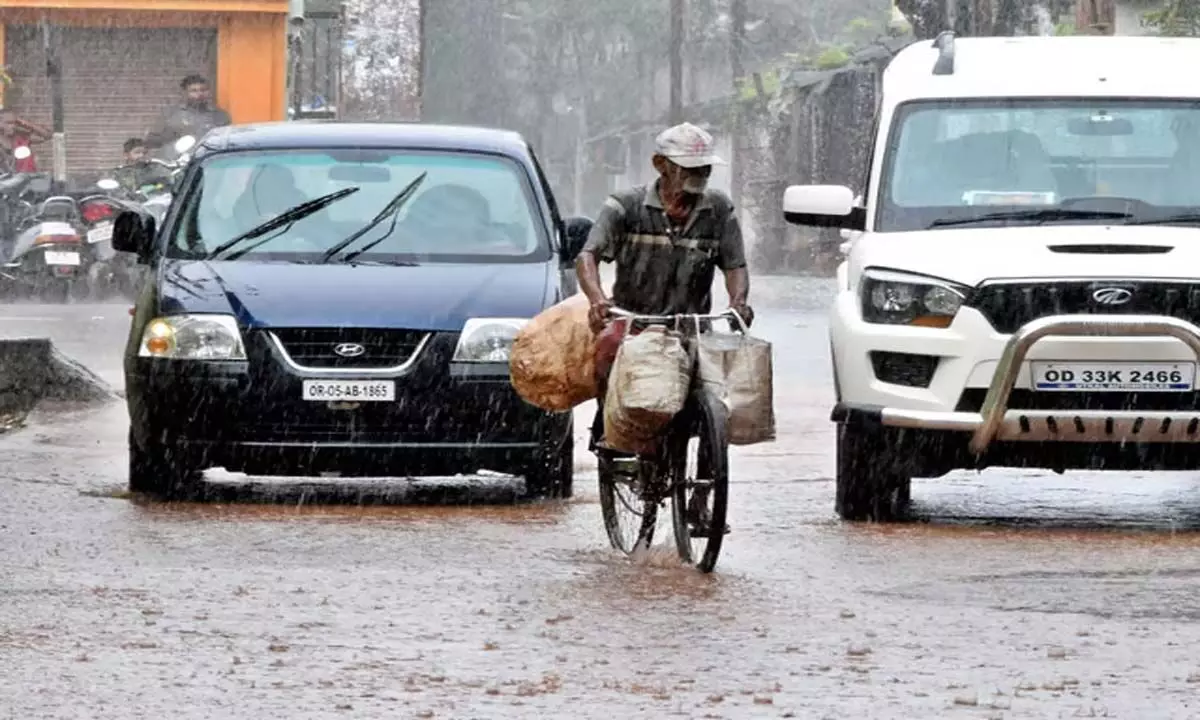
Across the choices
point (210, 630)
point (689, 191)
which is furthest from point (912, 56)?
point (210, 630)

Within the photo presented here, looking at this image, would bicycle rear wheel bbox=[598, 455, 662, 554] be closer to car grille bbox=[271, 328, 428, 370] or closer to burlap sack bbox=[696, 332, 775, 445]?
burlap sack bbox=[696, 332, 775, 445]

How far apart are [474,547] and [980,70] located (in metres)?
3.47

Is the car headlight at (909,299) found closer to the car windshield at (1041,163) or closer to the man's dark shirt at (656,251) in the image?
the car windshield at (1041,163)

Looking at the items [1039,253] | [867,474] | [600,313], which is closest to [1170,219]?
[1039,253]

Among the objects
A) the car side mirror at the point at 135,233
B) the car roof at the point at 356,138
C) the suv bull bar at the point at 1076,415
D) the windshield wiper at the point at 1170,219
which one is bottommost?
the suv bull bar at the point at 1076,415

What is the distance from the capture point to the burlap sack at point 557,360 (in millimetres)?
10906

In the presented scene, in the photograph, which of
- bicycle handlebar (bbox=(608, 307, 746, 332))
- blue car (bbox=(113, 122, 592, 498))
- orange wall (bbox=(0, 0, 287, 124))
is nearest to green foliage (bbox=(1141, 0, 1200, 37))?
orange wall (bbox=(0, 0, 287, 124))

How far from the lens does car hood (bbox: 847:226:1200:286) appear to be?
11.8m

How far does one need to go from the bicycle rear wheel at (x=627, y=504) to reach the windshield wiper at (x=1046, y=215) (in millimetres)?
2240

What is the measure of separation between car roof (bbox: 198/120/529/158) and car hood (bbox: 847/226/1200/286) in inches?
92.0

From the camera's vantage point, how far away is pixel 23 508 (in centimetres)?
1266

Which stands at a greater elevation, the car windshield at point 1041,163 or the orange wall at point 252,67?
the car windshield at point 1041,163

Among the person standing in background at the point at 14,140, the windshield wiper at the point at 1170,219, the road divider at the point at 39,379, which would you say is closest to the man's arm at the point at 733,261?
the windshield wiper at the point at 1170,219

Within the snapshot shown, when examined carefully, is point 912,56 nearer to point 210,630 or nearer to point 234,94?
point 210,630
